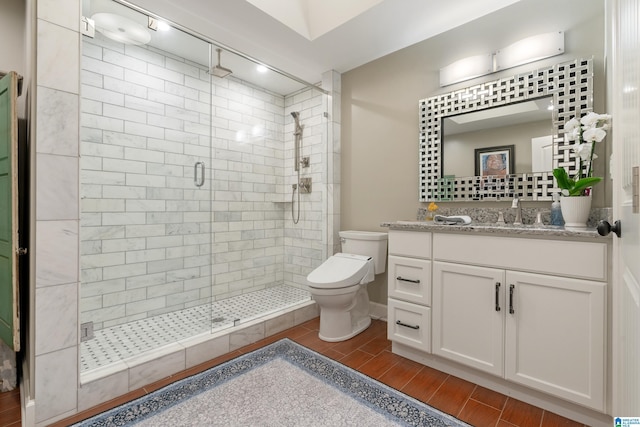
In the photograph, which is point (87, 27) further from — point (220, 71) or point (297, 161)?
point (297, 161)

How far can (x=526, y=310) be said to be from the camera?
4.98 ft

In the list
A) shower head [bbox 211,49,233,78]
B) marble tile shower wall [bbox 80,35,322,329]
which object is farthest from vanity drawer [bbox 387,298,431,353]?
shower head [bbox 211,49,233,78]

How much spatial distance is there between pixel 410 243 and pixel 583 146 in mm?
1049

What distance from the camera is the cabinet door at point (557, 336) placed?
1.33 meters

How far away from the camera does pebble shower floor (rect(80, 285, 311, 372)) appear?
1.84m

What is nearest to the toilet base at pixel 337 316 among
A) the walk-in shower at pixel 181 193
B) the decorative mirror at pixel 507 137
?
the walk-in shower at pixel 181 193

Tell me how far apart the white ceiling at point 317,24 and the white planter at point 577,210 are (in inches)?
55.5

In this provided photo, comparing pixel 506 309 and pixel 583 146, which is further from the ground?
pixel 583 146

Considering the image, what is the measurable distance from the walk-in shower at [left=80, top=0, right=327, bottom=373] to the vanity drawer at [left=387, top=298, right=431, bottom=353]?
3.27 ft

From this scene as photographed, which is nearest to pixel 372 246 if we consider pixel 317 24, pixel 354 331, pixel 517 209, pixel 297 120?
pixel 354 331

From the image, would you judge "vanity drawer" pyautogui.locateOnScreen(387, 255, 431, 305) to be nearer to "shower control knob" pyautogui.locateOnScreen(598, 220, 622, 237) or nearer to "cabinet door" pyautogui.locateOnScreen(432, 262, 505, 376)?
"cabinet door" pyautogui.locateOnScreen(432, 262, 505, 376)

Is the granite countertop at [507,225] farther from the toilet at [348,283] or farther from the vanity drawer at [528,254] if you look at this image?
the toilet at [348,283]

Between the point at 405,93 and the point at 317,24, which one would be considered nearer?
the point at 317,24

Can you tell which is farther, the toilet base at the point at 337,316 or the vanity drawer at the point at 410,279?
the toilet base at the point at 337,316
